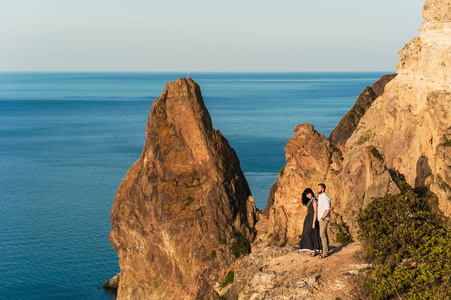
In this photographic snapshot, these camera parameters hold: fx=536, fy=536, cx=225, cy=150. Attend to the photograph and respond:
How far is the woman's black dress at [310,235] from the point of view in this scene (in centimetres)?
2820

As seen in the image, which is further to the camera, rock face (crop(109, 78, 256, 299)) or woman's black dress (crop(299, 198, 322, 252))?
rock face (crop(109, 78, 256, 299))

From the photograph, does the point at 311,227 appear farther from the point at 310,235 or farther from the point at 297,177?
the point at 297,177

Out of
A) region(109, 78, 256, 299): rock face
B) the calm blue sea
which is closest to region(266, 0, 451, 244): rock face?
region(109, 78, 256, 299): rock face

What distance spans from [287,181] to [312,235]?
23746mm

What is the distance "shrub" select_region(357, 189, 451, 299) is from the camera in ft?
83.1

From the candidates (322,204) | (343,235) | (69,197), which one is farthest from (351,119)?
(69,197)

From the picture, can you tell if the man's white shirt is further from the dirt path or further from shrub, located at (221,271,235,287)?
shrub, located at (221,271,235,287)

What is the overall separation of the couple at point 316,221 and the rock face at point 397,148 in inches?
408

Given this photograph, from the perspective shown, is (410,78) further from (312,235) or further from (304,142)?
(312,235)

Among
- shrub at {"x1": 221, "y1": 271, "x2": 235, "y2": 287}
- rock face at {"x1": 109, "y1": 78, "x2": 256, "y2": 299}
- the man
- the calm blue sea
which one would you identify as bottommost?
the calm blue sea

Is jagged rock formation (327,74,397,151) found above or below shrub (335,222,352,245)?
above

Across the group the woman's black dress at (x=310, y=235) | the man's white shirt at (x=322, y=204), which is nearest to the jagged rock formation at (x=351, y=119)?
the woman's black dress at (x=310, y=235)

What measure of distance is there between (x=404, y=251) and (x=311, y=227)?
17.1ft

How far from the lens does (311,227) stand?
28375mm
